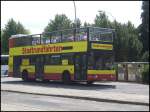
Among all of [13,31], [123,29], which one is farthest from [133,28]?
[13,31]

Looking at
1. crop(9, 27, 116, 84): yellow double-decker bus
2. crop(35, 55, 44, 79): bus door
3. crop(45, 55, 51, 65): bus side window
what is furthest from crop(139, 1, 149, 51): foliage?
crop(45, 55, 51, 65): bus side window

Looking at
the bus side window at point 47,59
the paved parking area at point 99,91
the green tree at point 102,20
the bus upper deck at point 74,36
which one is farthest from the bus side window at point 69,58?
the green tree at point 102,20

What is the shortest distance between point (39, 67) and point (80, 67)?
5.10m

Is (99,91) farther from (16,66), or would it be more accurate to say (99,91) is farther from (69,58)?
A: (16,66)

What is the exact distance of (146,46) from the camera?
242 ft

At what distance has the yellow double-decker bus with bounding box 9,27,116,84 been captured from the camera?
3088cm

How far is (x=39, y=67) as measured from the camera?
1404 inches

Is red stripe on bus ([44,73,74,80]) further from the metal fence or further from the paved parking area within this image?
the metal fence

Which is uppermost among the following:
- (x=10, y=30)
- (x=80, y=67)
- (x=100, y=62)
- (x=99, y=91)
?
(x=10, y=30)

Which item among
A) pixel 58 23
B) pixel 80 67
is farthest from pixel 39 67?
pixel 58 23

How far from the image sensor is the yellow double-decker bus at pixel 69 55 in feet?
101

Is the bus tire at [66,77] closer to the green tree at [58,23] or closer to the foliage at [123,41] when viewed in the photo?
the foliage at [123,41]

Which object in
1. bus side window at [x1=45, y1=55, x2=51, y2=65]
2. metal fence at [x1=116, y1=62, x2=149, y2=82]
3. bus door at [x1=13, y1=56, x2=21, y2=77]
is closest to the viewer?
bus side window at [x1=45, y1=55, x2=51, y2=65]

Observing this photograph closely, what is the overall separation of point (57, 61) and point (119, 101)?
14642mm
